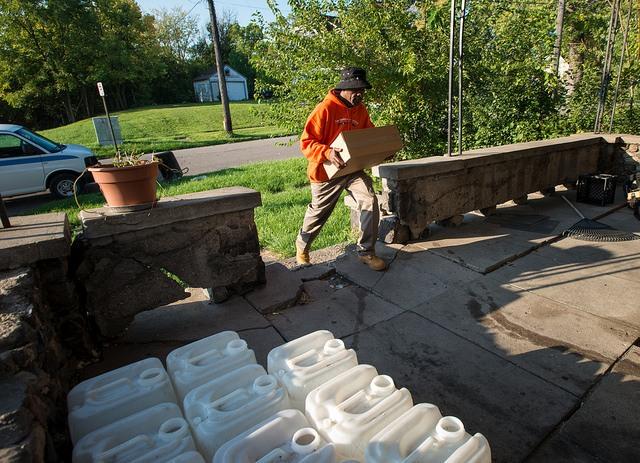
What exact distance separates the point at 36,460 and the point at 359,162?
337 centimetres

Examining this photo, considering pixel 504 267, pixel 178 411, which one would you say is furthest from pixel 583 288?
pixel 178 411

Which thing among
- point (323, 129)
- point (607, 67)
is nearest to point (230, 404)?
point (323, 129)

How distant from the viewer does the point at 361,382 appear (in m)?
1.67

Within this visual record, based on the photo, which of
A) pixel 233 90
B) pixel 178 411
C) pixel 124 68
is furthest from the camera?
pixel 233 90

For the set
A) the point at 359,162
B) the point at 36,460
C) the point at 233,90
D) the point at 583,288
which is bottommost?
the point at 583,288

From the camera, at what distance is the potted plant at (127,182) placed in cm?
297

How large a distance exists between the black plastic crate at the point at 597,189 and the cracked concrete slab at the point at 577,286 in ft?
9.11

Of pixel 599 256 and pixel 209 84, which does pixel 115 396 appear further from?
pixel 209 84

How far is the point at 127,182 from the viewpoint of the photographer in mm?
2996

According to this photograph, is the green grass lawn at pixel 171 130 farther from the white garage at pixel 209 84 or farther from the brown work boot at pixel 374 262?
the white garage at pixel 209 84

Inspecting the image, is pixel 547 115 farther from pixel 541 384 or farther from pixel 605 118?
pixel 541 384

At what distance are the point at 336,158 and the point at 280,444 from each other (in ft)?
9.55

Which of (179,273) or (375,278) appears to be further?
(375,278)

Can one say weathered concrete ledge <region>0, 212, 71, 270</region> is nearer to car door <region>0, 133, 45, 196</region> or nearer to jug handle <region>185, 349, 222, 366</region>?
jug handle <region>185, 349, 222, 366</region>
